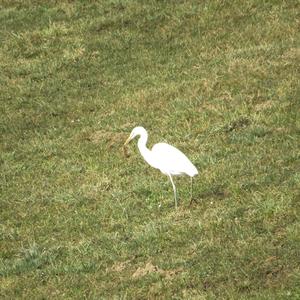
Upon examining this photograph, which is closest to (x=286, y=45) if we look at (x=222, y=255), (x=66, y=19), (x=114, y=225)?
(x=66, y=19)

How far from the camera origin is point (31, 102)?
23328 mm

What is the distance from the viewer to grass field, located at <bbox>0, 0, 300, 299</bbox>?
12750mm

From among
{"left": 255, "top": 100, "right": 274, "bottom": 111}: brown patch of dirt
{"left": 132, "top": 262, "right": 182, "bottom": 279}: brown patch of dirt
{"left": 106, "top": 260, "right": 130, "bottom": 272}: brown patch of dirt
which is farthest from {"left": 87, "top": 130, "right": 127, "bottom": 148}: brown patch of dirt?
{"left": 132, "top": 262, "right": 182, "bottom": 279}: brown patch of dirt

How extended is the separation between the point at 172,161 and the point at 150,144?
4494 millimetres

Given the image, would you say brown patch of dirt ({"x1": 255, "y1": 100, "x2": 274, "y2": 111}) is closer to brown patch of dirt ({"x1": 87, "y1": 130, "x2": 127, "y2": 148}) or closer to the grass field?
the grass field

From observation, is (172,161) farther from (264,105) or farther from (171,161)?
(264,105)

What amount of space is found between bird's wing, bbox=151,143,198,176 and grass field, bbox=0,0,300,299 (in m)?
0.61

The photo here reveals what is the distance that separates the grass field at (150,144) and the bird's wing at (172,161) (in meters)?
0.61

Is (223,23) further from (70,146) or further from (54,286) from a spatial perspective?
(54,286)

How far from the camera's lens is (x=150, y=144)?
1927cm

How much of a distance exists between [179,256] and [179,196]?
Answer: 8.39 ft

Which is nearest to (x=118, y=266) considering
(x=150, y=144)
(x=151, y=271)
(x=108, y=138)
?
(x=151, y=271)

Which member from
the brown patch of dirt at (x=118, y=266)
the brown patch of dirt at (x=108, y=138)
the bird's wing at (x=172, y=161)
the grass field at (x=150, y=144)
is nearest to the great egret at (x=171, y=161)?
the bird's wing at (x=172, y=161)

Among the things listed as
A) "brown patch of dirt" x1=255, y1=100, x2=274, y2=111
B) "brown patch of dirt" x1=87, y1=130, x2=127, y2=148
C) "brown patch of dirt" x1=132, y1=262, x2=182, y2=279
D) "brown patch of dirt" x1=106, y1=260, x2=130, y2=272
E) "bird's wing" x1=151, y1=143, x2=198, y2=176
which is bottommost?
"brown patch of dirt" x1=132, y1=262, x2=182, y2=279
